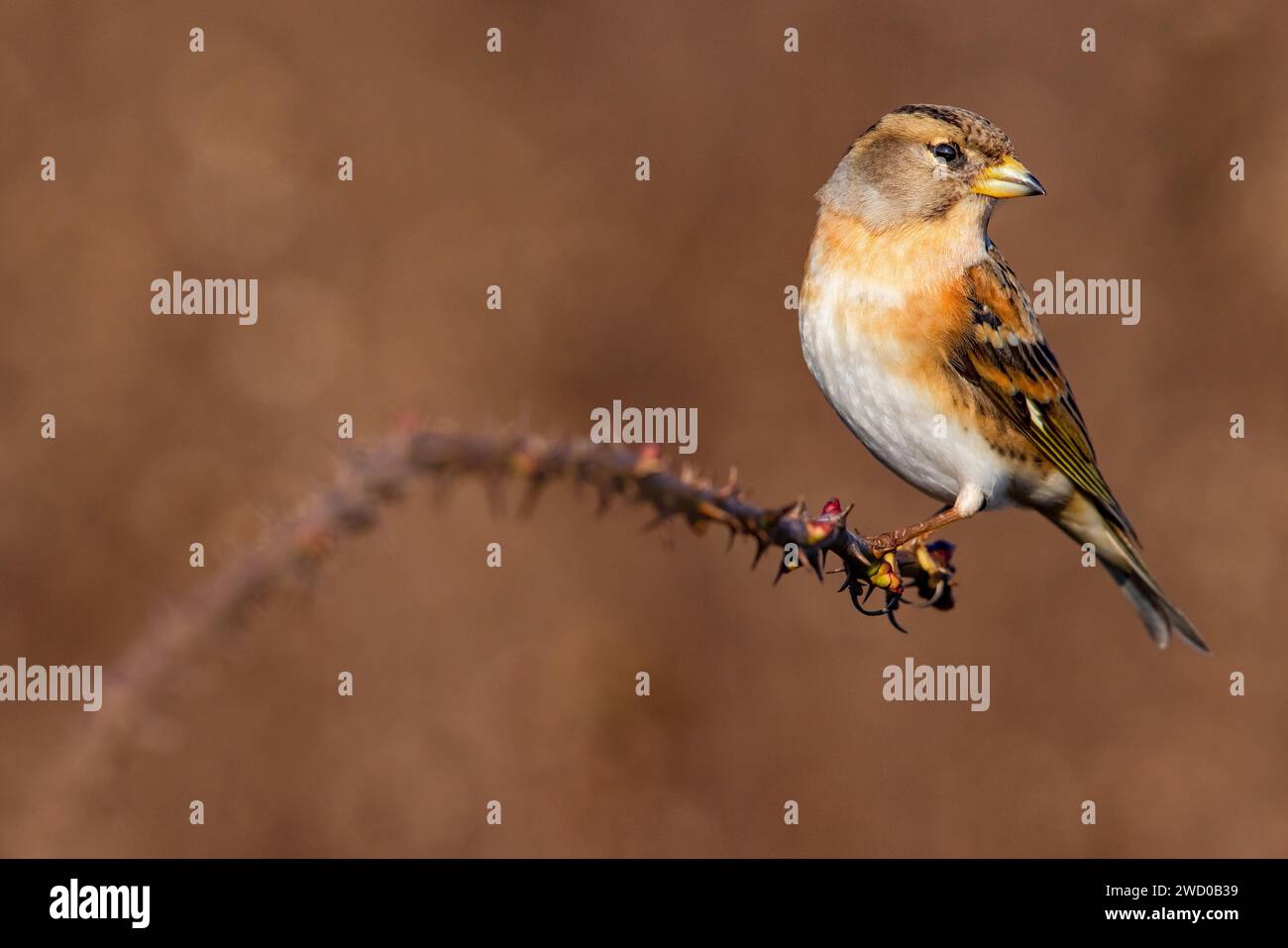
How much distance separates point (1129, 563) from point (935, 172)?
6.59 ft

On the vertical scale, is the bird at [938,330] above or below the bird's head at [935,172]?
below

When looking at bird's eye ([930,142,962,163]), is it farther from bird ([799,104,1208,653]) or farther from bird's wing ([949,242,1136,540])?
bird's wing ([949,242,1136,540])

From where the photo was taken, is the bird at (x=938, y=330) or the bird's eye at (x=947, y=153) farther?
the bird's eye at (x=947, y=153)

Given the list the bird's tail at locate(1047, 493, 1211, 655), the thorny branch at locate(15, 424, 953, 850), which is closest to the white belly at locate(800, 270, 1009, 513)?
the bird's tail at locate(1047, 493, 1211, 655)

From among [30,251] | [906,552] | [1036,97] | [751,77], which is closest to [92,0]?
[30,251]

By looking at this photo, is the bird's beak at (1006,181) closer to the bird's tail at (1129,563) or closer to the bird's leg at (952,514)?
the bird's leg at (952,514)

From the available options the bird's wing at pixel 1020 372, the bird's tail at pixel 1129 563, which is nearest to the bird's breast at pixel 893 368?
the bird's wing at pixel 1020 372

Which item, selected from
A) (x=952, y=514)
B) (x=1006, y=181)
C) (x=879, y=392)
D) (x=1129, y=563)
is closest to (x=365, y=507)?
(x=879, y=392)

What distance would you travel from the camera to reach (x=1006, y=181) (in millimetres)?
5695

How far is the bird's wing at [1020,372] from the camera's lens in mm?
5773

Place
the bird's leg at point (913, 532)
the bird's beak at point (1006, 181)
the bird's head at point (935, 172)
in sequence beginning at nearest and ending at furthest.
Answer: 1. the bird's leg at point (913, 532)
2. the bird's beak at point (1006, 181)
3. the bird's head at point (935, 172)

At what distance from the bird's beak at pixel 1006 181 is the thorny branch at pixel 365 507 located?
151 inches

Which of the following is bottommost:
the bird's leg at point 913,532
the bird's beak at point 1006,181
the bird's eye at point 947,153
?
the bird's leg at point 913,532

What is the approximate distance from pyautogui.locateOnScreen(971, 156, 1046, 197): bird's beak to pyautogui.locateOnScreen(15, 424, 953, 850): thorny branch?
3.82 m
